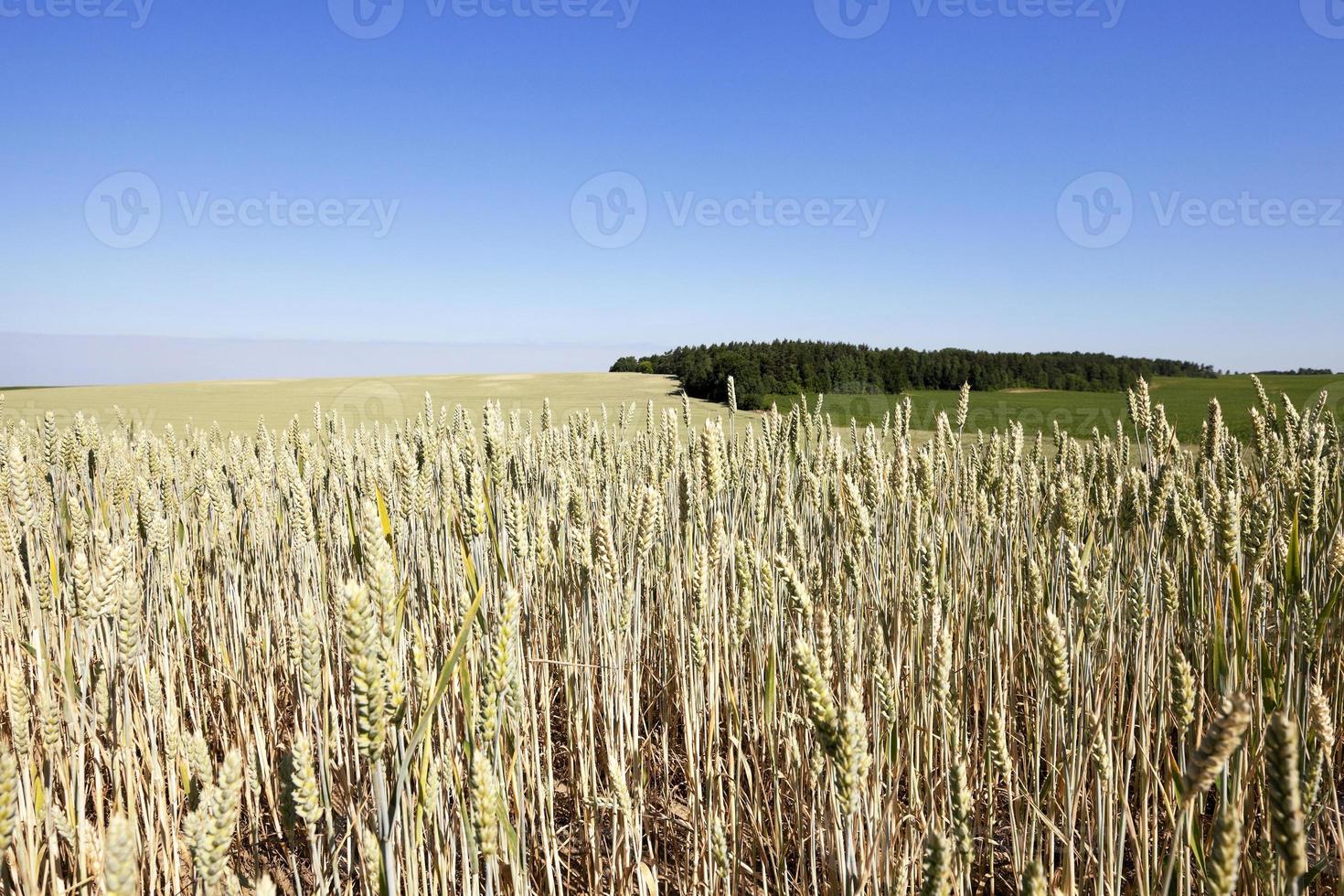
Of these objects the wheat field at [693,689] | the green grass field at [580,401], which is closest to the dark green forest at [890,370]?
the green grass field at [580,401]

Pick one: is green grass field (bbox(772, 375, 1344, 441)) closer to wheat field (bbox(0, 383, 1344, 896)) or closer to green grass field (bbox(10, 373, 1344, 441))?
green grass field (bbox(10, 373, 1344, 441))

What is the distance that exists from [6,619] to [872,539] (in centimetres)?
276

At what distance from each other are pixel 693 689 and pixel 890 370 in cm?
1154

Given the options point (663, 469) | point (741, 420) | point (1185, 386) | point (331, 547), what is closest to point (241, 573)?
point (331, 547)

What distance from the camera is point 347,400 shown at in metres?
17.4

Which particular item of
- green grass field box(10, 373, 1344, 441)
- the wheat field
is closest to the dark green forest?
green grass field box(10, 373, 1344, 441)

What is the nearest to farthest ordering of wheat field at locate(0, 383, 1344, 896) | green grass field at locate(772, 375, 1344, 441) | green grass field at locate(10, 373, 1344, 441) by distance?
wheat field at locate(0, 383, 1344, 896) → green grass field at locate(772, 375, 1344, 441) → green grass field at locate(10, 373, 1344, 441)

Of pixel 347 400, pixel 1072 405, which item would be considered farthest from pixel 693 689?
pixel 347 400

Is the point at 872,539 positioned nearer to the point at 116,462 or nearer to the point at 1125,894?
the point at 1125,894

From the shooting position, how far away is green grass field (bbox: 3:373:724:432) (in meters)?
12.5

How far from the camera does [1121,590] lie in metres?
2.20

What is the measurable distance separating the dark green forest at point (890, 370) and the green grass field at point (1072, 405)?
0.91 metres

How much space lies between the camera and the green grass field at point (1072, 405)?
7.39m

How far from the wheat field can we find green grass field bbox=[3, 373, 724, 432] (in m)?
8.17
